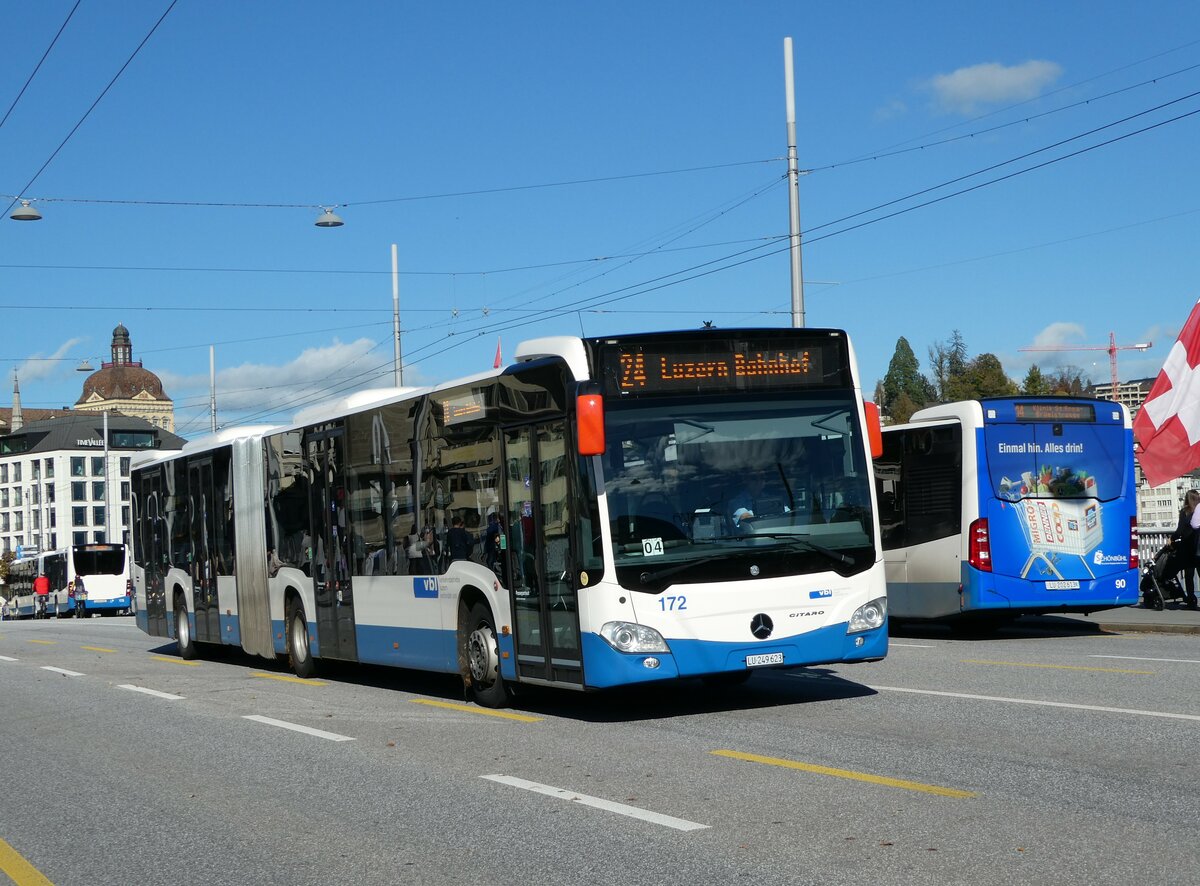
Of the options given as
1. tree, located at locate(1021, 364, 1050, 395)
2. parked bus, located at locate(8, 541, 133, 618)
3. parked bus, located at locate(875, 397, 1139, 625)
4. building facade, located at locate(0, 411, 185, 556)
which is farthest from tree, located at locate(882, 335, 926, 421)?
parked bus, located at locate(875, 397, 1139, 625)

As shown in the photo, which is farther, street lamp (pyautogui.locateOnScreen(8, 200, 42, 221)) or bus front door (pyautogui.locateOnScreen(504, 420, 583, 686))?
street lamp (pyautogui.locateOnScreen(8, 200, 42, 221))

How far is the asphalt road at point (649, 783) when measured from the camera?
268 inches

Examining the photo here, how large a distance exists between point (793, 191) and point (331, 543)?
13.7 metres

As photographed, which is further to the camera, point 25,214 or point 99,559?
point 99,559

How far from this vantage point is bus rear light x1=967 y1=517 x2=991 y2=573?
61.7ft

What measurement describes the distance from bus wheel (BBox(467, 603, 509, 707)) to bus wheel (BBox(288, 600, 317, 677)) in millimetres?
4892

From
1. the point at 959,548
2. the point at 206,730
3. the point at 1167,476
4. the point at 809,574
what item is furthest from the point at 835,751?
the point at 1167,476

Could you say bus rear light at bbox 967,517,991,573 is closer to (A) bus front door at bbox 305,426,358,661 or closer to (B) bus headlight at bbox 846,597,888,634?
(B) bus headlight at bbox 846,597,888,634

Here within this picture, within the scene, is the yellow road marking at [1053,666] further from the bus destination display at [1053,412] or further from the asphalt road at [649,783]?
Answer: the bus destination display at [1053,412]

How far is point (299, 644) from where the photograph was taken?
18.5 m

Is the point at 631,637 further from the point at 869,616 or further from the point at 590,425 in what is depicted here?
the point at 869,616

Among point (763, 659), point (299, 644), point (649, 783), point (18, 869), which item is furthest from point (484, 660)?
point (18, 869)

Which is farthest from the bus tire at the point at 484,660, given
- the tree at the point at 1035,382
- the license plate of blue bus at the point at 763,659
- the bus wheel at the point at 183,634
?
the tree at the point at 1035,382

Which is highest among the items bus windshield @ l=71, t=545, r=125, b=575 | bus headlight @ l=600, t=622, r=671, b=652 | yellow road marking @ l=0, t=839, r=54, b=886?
bus windshield @ l=71, t=545, r=125, b=575
